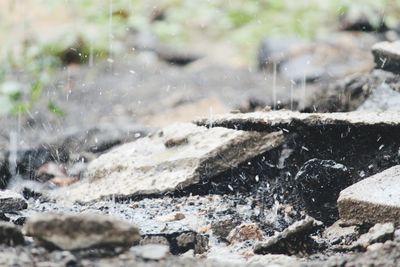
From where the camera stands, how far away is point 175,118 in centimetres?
604

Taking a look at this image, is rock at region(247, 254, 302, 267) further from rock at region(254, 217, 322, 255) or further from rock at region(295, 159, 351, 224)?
rock at region(295, 159, 351, 224)

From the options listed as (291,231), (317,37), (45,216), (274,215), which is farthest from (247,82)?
(45,216)

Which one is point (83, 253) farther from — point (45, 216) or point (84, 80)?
point (84, 80)

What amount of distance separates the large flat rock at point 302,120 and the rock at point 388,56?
58.3 inches

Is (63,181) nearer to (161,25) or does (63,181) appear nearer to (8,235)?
(8,235)

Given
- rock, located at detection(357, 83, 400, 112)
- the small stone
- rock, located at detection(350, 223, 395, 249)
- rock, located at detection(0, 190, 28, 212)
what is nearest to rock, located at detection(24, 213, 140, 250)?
rock, located at detection(350, 223, 395, 249)

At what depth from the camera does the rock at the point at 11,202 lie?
10.6 ft

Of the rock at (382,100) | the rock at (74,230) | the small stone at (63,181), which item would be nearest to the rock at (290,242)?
the rock at (74,230)

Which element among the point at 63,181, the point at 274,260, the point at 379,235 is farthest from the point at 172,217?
the point at 63,181

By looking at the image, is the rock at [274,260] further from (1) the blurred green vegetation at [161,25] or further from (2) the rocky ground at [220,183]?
(1) the blurred green vegetation at [161,25]

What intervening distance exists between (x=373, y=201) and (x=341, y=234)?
212 mm

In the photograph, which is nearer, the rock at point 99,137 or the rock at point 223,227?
the rock at point 223,227

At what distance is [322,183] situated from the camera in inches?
127

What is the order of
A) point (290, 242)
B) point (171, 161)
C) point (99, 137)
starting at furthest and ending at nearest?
point (99, 137), point (171, 161), point (290, 242)
